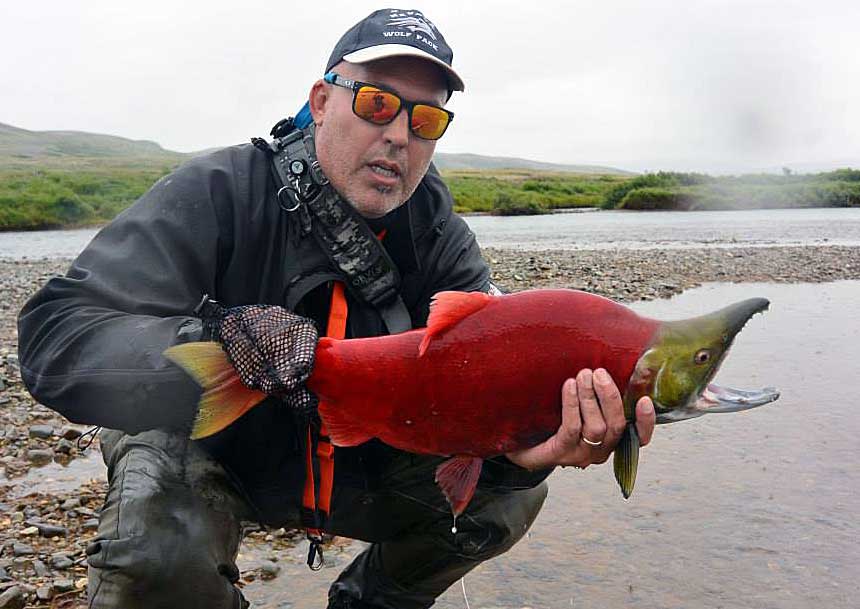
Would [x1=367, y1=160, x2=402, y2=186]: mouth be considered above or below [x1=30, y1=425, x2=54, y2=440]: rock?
above

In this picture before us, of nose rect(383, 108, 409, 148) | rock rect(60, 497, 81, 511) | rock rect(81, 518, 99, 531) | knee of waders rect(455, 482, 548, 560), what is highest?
nose rect(383, 108, 409, 148)

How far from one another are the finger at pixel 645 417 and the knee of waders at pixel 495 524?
951 millimetres

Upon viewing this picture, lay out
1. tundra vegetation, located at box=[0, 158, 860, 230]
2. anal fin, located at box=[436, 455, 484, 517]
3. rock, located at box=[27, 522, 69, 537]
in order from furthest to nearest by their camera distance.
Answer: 1. tundra vegetation, located at box=[0, 158, 860, 230]
2. rock, located at box=[27, 522, 69, 537]
3. anal fin, located at box=[436, 455, 484, 517]

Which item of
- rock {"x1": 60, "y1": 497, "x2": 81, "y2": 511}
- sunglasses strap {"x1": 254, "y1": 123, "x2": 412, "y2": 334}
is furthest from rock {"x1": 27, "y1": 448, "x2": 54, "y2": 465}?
sunglasses strap {"x1": 254, "y1": 123, "x2": 412, "y2": 334}

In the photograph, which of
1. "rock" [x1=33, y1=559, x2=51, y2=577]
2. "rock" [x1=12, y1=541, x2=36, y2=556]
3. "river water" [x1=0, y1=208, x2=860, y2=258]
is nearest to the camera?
"rock" [x1=33, y1=559, x2=51, y2=577]

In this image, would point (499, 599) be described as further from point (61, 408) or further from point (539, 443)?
point (61, 408)

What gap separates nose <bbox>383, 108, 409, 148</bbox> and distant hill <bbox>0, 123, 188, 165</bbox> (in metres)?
119

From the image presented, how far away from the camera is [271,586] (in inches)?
147

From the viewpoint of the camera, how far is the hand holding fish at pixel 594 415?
2.32m

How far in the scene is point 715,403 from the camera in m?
2.35

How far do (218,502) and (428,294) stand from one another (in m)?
1.22

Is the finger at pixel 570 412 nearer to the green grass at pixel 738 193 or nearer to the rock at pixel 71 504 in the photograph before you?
the rock at pixel 71 504

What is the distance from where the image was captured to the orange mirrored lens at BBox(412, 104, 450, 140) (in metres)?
3.08

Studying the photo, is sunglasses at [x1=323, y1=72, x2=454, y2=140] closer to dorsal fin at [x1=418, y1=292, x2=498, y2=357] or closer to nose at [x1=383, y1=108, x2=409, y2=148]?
nose at [x1=383, y1=108, x2=409, y2=148]
